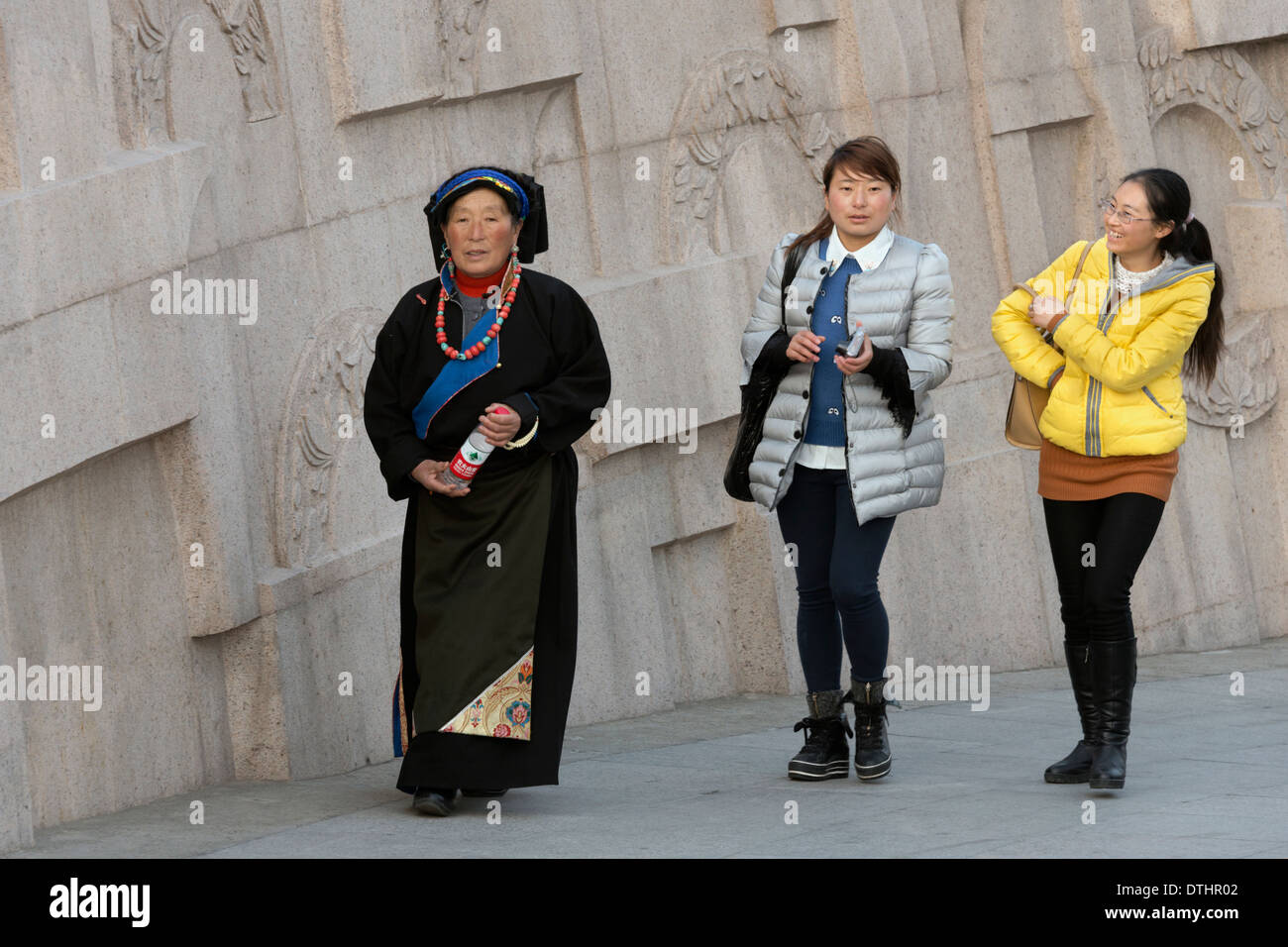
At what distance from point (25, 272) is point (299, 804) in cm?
168

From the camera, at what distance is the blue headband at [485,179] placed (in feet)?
17.7

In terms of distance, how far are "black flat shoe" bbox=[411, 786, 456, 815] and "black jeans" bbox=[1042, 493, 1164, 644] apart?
1.82m

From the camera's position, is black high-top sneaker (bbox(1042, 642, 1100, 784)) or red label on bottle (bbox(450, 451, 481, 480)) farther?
black high-top sneaker (bbox(1042, 642, 1100, 784))

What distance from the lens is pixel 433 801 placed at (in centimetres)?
527

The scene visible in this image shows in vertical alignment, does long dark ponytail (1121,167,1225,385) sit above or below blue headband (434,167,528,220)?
below

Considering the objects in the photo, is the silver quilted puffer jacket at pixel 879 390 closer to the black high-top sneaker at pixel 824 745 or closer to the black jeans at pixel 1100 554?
the black jeans at pixel 1100 554

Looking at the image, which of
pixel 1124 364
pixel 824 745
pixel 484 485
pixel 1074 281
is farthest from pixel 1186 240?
pixel 484 485

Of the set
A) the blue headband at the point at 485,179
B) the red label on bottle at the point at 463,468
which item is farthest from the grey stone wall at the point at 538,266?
the red label on bottle at the point at 463,468

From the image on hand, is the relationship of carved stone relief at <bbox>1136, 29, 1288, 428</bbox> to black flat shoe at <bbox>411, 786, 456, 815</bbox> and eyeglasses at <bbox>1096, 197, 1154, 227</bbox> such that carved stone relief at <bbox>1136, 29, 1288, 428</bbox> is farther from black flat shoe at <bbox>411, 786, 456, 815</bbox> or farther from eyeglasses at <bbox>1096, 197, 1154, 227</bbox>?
black flat shoe at <bbox>411, 786, 456, 815</bbox>

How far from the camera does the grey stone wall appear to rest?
18.0 feet

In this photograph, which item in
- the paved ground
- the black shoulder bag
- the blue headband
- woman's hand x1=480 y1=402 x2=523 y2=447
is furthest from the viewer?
the black shoulder bag

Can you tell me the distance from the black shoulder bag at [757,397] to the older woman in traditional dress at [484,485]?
0.47 meters

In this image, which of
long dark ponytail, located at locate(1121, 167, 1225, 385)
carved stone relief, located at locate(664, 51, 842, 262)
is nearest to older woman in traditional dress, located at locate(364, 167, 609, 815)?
long dark ponytail, located at locate(1121, 167, 1225, 385)

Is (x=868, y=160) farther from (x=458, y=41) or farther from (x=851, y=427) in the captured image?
(x=458, y=41)
